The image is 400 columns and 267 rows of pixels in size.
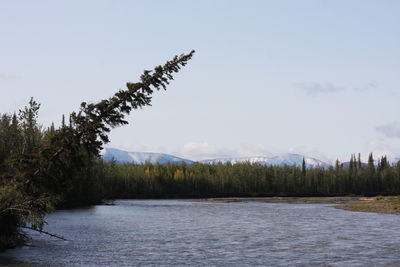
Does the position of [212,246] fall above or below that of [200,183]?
below

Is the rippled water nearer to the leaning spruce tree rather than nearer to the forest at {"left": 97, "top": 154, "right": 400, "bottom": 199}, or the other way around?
the leaning spruce tree

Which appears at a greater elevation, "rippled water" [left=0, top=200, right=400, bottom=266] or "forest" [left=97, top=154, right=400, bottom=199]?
"forest" [left=97, top=154, right=400, bottom=199]

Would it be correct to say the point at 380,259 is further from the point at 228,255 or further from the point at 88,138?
the point at 88,138

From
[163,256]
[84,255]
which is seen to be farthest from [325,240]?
[84,255]

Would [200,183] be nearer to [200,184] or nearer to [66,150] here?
[200,184]

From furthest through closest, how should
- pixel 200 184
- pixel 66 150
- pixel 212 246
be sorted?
pixel 200 184, pixel 212 246, pixel 66 150

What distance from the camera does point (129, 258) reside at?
114 ft

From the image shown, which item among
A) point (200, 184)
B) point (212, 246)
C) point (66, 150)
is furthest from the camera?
point (200, 184)

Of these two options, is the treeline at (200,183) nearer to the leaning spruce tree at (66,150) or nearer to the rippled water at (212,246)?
the rippled water at (212,246)

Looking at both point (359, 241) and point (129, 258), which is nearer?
point (129, 258)

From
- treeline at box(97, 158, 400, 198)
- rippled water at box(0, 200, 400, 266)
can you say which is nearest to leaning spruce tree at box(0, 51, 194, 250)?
rippled water at box(0, 200, 400, 266)

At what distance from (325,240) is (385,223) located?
2114 centimetres

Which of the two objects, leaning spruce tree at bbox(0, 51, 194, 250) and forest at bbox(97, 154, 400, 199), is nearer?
leaning spruce tree at bbox(0, 51, 194, 250)

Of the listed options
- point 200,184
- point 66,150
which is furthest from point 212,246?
point 200,184
